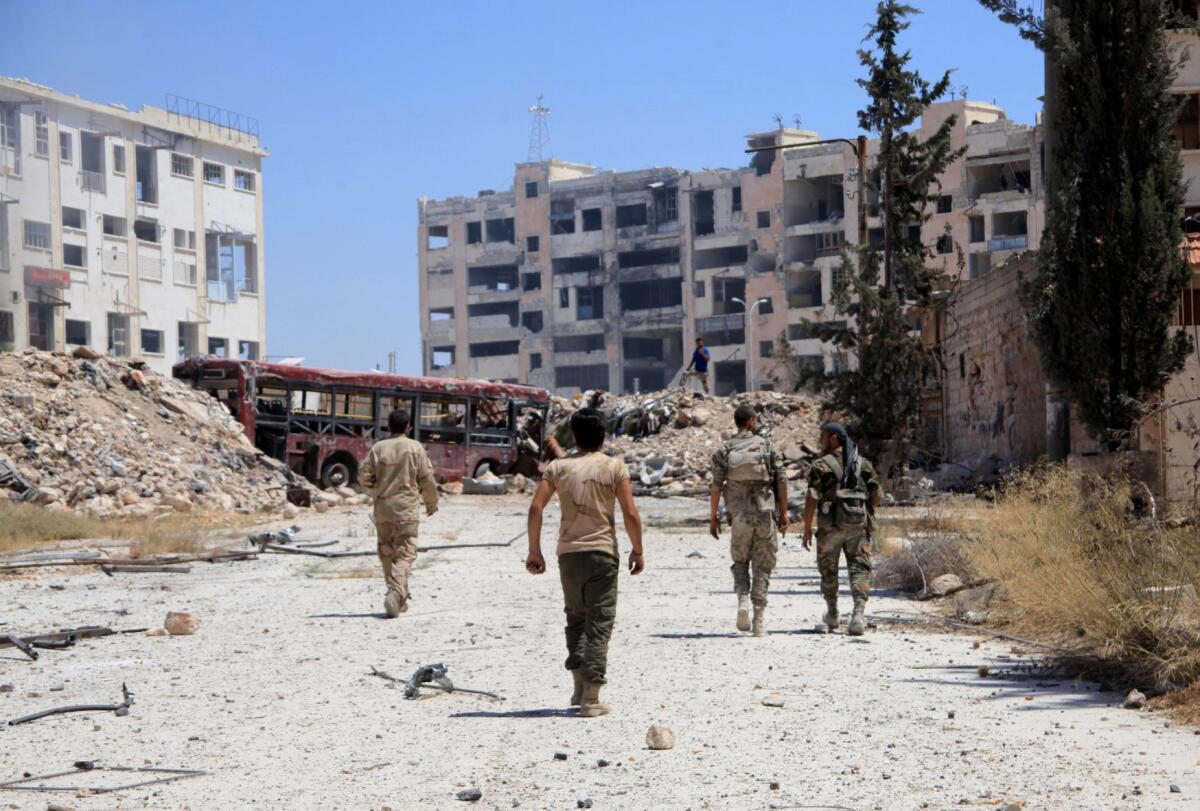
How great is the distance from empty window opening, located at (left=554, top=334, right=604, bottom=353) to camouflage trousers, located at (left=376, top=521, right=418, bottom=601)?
8783cm

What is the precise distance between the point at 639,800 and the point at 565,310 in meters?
95.5

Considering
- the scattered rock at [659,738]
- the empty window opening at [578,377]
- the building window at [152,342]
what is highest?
the building window at [152,342]

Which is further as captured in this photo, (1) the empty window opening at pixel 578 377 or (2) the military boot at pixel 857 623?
(1) the empty window opening at pixel 578 377

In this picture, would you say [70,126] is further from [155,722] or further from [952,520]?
[155,722]

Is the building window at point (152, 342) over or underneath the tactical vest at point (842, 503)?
over

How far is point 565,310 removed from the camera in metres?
102

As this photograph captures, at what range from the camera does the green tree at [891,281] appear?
27828mm

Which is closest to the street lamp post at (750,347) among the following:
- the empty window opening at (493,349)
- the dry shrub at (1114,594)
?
the empty window opening at (493,349)

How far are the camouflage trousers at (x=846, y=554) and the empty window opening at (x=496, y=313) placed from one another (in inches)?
3634

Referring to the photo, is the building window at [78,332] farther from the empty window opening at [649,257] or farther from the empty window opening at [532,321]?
the empty window opening at [649,257]

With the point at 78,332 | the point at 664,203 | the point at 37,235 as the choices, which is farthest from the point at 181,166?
the point at 664,203

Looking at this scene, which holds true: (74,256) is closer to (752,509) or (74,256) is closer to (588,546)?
(752,509)

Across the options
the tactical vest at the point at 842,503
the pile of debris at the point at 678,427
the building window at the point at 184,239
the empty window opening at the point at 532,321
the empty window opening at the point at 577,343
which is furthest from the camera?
the empty window opening at the point at 532,321

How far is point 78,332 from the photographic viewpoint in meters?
73.7
